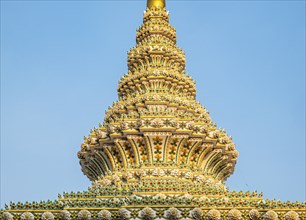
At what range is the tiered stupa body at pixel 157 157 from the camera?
18.8m

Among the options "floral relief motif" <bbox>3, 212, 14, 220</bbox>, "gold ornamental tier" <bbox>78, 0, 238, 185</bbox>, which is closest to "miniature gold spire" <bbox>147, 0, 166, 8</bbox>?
"gold ornamental tier" <bbox>78, 0, 238, 185</bbox>

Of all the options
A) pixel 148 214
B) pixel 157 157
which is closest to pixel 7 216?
pixel 148 214

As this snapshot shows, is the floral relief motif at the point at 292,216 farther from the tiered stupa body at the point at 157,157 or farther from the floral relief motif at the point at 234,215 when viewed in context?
the floral relief motif at the point at 234,215

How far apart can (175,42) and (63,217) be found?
15.8 metres

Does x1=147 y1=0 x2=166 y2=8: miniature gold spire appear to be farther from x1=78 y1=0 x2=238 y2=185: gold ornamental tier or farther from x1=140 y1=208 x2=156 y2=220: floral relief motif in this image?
x1=140 y1=208 x2=156 y2=220: floral relief motif

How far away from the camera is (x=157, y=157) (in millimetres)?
25078

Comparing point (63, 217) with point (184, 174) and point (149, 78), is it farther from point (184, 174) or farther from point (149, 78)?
point (149, 78)

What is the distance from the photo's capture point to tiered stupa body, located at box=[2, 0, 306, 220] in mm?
18828

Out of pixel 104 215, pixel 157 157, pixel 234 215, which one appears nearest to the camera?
pixel 104 215

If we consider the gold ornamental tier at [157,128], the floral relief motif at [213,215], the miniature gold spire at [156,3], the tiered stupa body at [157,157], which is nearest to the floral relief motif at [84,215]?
the tiered stupa body at [157,157]

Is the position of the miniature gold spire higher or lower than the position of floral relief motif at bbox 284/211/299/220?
higher

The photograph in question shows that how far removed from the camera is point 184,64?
3153 centimetres

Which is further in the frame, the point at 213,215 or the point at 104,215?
the point at 213,215

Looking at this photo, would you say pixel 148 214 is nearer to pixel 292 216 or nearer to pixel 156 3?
pixel 292 216
